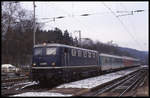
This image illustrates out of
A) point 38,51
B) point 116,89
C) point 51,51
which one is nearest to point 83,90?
point 116,89

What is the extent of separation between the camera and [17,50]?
56.9m

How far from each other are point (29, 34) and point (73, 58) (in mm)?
34306

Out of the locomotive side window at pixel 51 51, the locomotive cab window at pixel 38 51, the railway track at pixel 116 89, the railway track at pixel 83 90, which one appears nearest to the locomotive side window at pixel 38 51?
the locomotive cab window at pixel 38 51

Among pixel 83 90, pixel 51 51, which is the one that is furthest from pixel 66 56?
pixel 83 90

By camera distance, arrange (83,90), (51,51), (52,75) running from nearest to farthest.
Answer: (83,90) < (52,75) < (51,51)

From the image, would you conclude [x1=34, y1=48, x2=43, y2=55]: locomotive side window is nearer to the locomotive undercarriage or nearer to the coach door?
the locomotive undercarriage

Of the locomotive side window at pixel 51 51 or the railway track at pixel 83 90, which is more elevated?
the locomotive side window at pixel 51 51

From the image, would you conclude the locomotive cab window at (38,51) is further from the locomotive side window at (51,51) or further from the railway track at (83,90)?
the railway track at (83,90)

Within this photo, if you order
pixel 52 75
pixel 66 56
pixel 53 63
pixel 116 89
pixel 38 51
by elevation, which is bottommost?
pixel 116 89

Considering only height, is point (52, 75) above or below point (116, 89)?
above

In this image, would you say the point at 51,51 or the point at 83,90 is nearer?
the point at 83,90

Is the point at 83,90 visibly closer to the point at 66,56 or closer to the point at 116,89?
the point at 116,89

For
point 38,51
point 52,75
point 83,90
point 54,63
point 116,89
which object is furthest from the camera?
point 38,51

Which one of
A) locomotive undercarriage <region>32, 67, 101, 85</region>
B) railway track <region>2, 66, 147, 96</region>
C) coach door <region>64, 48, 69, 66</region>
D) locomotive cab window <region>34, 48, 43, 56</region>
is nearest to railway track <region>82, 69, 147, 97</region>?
railway track <region>2, 66, 147, 96</region>
